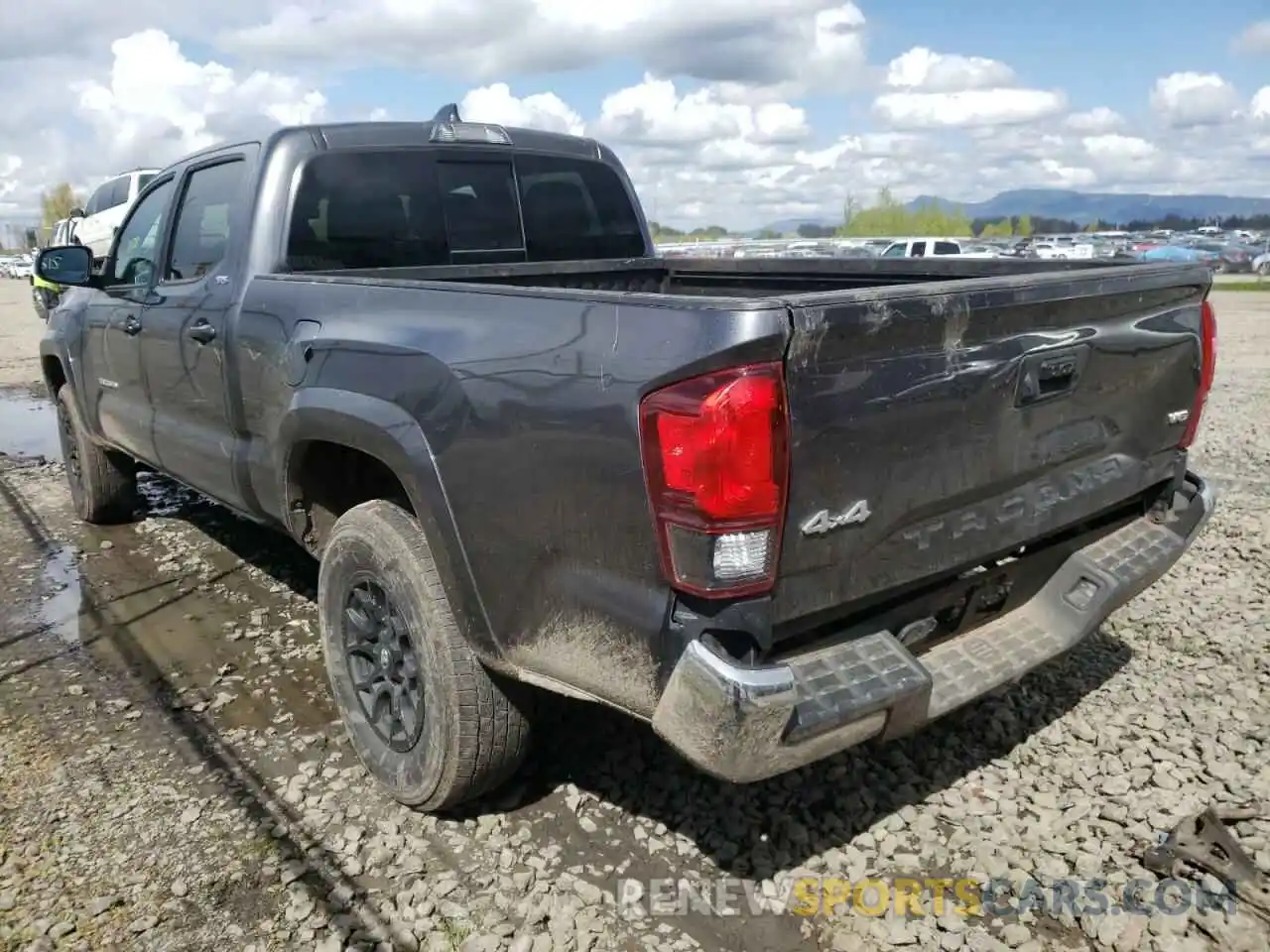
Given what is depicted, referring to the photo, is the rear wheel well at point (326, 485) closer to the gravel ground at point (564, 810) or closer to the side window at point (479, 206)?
the gravel ground at point (564, 810)

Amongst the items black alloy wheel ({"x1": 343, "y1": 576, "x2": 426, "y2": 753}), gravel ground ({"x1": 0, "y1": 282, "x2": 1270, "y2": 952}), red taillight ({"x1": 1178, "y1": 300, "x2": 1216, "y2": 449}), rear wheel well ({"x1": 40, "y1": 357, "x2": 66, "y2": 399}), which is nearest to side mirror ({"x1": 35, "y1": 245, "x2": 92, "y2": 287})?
rear wheel well ({"x1": 40, "y1": 357, "x2": 66, "y2": 399})

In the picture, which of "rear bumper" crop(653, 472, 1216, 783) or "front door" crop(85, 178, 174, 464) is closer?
"rear bumper" crop(653, 472, 1216, 783)

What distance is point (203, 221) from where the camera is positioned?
408 centimetres

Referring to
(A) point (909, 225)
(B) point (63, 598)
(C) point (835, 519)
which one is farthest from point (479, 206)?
(A) point (909, 225)

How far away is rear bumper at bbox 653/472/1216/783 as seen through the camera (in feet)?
6.70

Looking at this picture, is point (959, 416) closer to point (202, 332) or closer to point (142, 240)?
point (202, 332)

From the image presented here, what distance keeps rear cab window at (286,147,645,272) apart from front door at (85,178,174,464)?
1.15 m

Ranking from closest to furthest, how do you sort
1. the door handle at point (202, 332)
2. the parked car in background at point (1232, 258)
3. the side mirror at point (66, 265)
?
1. the door handle at point (202, 332)
2. the side mirror at point (66, 265)
3. the parked car in background at point (1232, 258)

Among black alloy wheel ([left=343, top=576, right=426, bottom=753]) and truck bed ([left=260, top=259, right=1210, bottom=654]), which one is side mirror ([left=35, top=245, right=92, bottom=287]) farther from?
black alloy wheel ([left=343, top=576, right=426, bottom=753])

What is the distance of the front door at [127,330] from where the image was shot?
450 cm

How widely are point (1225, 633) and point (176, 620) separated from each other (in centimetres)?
450

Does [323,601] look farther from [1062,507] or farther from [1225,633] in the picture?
[1225,633]

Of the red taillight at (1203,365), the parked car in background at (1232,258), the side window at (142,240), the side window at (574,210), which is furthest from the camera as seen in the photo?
the parked car in background at (1232,258)

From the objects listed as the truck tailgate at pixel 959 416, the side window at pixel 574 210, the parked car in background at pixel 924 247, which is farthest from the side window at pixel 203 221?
the parked car in background at pixel 924 247
